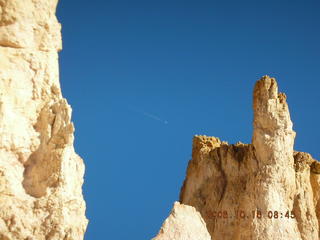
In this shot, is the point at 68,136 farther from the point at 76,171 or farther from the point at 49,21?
the point at 49,21

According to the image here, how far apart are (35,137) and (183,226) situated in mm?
4321

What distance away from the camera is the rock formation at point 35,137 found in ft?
21.7

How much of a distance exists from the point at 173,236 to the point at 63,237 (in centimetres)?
414

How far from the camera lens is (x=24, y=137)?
23.8 ft

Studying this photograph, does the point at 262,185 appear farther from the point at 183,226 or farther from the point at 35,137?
the point at 35,137

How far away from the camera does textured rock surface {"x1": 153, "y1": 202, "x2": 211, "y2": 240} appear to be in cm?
1037

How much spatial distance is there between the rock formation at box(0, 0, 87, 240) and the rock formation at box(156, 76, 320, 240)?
11.8m

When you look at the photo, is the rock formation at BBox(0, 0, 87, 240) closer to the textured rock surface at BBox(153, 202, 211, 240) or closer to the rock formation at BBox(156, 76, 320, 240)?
the textured rock surface at BBox(153, 202, 211, 240)

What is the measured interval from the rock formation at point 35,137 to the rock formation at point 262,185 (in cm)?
1178

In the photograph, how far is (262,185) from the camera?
60.3 feet
